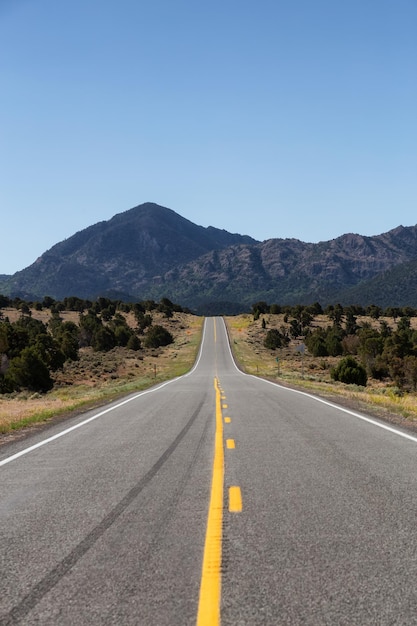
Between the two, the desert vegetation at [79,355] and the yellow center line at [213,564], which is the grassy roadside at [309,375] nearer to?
the yellow center line at [213,564]

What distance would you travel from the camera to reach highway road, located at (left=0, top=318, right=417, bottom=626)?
11.6 feet

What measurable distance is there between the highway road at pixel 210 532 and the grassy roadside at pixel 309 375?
6.24m

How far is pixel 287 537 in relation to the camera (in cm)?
480

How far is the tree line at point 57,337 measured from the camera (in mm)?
50438

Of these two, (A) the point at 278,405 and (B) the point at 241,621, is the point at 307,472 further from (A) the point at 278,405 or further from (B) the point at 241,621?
(A) the point at 278,405

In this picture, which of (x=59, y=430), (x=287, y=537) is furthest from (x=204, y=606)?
(x=59, y=430)

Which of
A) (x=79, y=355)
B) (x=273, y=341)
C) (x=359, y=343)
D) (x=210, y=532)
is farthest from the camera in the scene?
(x=273, y=341)

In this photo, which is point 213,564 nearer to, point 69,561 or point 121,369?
point 69,561

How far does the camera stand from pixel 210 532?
4.97 meters

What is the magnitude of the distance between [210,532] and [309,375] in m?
53.6

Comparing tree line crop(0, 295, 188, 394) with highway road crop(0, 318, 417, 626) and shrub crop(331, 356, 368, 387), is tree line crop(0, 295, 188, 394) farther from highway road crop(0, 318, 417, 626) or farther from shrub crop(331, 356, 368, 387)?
highway road crop(0, 318, 417, 626)

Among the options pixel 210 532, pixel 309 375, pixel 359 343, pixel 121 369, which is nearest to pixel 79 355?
pixel 121 369

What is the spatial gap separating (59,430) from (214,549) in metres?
8.88

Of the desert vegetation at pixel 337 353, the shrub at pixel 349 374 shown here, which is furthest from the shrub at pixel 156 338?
the shrub at pixel 349 374
